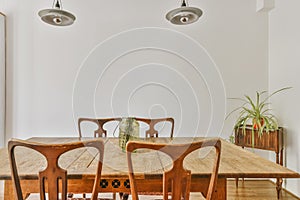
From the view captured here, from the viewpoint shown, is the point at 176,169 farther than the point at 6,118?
No

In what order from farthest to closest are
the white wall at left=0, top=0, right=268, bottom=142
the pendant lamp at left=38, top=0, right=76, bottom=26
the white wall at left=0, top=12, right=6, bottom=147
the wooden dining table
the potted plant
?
1. the white wall at left=0, top=0, right=268, bottom=142
2. the white wall at left=0, top=12, right=6, bottom=147
3. the potted plant
4. the pendant lamp at left=38, top=0, right=76, bottom=26
5. the wooden dining table

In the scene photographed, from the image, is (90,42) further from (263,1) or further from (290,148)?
(290,148)

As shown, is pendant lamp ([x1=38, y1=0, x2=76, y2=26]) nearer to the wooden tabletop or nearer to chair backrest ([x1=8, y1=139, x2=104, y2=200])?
the wooden tabletop

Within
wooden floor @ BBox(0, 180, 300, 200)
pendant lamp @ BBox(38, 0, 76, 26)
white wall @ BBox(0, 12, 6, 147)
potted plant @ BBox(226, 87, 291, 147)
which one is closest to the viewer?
pendant lamp @ BBox(38, 0, 76, 26)

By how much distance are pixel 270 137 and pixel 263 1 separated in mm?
1694

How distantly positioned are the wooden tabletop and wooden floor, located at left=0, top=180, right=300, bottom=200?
1.39 meters

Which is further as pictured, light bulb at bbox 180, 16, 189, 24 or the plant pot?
the plant pot

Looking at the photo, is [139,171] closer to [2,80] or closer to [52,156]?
[52,156]

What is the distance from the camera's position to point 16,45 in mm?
3818

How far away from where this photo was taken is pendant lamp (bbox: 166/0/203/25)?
7.37 ft

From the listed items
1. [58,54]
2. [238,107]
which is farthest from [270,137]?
[58,54]

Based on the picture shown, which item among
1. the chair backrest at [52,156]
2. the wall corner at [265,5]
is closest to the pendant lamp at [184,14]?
the chair backrest at [52,156]

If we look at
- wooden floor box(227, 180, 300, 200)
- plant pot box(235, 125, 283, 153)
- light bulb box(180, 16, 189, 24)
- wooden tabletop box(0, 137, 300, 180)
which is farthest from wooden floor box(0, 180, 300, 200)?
light bulb box(180, 16, 189, 24)

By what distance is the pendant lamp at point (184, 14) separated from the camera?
2.25 metres
